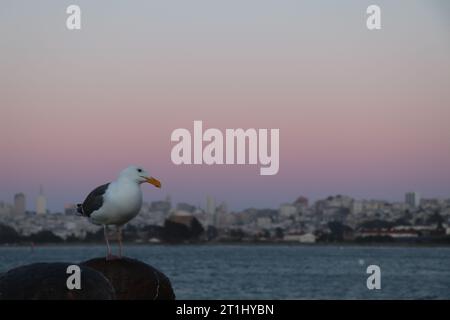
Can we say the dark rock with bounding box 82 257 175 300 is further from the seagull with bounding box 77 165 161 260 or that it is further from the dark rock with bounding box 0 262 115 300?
the dark rock with bounding box 0 262 115 300

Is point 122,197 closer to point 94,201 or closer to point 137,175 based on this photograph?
point 137,175

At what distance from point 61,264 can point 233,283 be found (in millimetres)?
66813

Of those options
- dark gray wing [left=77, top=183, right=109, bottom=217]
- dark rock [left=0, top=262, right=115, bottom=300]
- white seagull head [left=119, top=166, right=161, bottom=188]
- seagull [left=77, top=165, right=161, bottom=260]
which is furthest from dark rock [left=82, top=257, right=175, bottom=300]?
dark rock [left=0, top=262, right=115, bottom=300]

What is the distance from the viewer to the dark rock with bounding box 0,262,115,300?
1180 cm

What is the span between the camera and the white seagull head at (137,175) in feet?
45.9

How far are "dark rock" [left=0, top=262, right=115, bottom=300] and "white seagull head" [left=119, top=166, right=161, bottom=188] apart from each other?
6.69 feet

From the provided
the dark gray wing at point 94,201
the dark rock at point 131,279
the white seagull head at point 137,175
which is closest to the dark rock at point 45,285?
the dark rock at point 131,279

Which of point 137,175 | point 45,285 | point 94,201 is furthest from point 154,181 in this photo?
point 45,285

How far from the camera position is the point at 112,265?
14195mm

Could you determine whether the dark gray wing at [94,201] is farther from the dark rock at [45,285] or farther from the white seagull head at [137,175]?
the dark rock at [45,285]

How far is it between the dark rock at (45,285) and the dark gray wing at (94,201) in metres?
2.17

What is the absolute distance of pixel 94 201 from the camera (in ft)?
47.4
